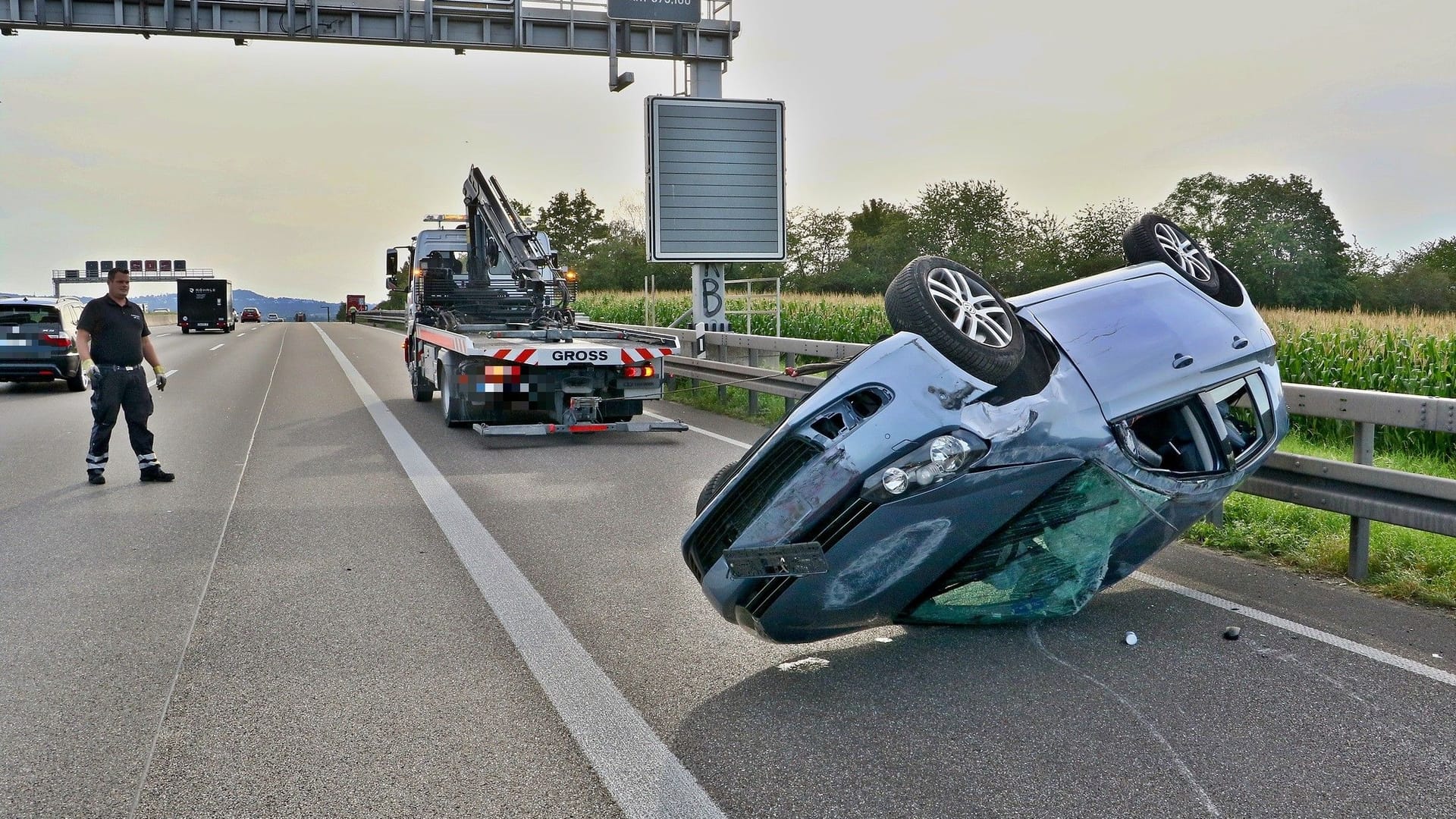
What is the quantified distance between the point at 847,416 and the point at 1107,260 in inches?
2959

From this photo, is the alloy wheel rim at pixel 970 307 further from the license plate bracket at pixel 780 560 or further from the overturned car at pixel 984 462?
the license plate bracket at pixel 780 560

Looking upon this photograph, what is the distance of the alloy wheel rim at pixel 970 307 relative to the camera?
434 centimetres

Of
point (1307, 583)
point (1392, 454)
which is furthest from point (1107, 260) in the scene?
point (1307, 583)

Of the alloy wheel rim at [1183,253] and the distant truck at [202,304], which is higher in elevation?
the distant truck at [202,304]

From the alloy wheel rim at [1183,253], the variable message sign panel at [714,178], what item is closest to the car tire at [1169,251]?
the alloy wheel rim at [1183,253]

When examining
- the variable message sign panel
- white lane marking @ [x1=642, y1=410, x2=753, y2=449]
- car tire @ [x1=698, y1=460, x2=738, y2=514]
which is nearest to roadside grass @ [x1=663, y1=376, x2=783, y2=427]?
white lane marking @ [x1=642, y1=410, x2=753, y2=449]

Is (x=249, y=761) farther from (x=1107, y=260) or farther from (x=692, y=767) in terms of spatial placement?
(x=1107, y=260)

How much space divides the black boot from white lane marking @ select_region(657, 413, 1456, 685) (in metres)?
7.48

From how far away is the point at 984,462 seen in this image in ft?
13.6

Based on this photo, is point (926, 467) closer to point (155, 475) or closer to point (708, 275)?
point (155, 475)

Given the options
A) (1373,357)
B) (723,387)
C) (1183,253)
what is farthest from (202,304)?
(1183,253)

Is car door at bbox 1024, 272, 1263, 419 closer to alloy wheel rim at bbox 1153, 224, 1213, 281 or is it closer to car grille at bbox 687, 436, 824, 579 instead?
alloy wheel rim at bbox 1153, 224, 1213, 281

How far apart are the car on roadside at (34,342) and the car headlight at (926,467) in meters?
18.2

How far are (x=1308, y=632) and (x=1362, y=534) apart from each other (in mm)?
1202
